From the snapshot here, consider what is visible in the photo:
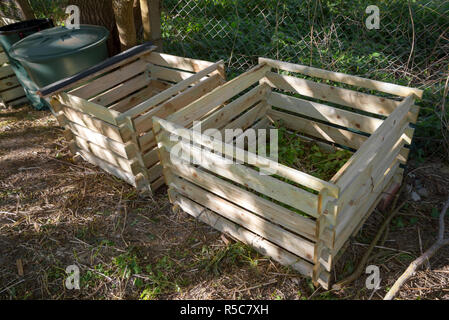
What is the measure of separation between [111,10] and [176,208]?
279 centimetres

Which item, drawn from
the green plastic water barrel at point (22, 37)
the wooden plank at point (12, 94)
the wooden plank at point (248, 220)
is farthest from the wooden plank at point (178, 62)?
the wooden plank at point (12, 94)

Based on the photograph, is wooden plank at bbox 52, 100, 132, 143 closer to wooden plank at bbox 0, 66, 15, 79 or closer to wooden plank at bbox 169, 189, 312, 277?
wooden plank at bbox 169, 189, 312, 277

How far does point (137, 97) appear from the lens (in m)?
3.95

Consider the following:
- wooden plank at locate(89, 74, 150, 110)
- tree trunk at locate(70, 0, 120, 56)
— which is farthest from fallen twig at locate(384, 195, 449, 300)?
tree trunk at locate(70, 0, 120, 56)

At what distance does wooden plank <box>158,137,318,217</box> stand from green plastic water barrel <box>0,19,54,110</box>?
2.80m

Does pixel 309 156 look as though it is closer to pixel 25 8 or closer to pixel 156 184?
pixel 156 184

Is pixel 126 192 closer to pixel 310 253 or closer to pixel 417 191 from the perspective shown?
pixel 310 253

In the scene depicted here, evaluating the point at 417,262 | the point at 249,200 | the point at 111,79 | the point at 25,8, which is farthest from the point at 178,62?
the point at 25,8

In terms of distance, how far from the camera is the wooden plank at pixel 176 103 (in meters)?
2.76

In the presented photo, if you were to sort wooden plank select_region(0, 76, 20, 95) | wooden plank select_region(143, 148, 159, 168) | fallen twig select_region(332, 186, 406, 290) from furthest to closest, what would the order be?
wooden plank select_region(0, 76, 20, 95) < wooden plank select_region(143, 148, 159, 168) < fallen twig select_region(332, 186, 406, 290)

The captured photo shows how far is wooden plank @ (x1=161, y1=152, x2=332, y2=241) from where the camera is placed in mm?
2062

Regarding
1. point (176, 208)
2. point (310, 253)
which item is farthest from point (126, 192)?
point (310, 253)

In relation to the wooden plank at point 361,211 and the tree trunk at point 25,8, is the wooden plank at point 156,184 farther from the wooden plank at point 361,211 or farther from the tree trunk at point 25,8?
the tree trunk at point 25,8

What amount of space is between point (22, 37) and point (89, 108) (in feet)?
7.20
